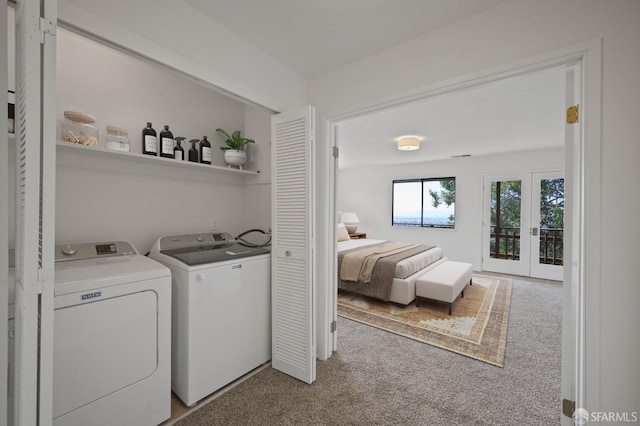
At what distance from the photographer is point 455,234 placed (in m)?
5.53

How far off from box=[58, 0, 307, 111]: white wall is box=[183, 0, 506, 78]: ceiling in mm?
78

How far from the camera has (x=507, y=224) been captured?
500 cm

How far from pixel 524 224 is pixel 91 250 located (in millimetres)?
6156

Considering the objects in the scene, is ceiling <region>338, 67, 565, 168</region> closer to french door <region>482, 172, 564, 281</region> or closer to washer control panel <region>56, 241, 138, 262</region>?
french door <region>482, 172, 564, 281</region>

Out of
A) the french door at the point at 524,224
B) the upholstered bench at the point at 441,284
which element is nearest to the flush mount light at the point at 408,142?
the upholstered bench at the point at 441,284

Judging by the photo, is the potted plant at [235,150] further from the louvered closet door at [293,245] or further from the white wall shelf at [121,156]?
the louvered closet door at [293,245]

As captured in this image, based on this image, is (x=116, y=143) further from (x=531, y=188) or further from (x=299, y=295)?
(x=531, y=188)

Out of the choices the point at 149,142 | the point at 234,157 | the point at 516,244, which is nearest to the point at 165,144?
the point at 149,142

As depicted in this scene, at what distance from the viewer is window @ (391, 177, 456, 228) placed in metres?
5.61

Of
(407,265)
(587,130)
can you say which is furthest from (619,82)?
(407,265)

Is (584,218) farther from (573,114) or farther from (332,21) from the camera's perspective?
(332,21)

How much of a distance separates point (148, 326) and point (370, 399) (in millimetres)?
1435

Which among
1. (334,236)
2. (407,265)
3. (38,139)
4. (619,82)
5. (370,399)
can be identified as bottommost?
(370,399)

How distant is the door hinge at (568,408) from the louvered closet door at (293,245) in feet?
4.54
